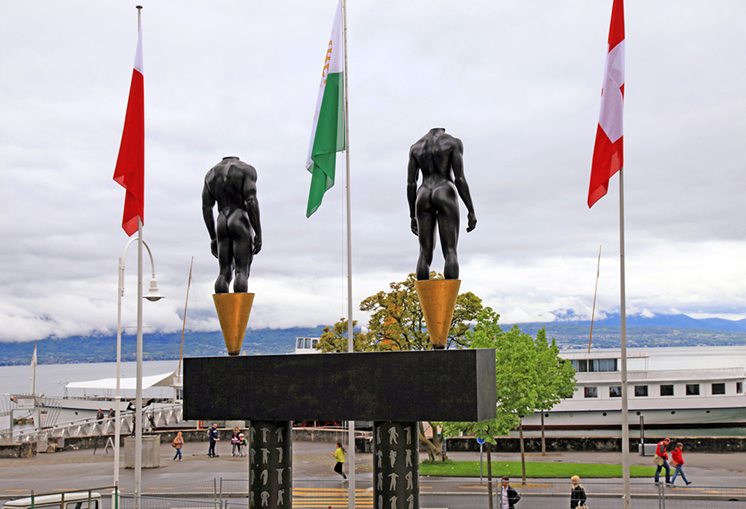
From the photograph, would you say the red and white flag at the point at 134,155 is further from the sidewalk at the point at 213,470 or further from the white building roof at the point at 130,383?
the white building roof at the point at 130,383

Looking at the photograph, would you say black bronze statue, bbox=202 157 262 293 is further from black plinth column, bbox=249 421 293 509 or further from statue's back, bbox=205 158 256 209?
black plinth column, bbox=249 421 293 509

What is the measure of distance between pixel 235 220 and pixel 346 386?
3.61 meters

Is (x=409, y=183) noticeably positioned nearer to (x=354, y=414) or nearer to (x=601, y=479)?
(x=354, y=414)

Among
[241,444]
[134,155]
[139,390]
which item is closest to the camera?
[139,390]

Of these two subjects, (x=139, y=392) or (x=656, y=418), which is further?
(x=656, y=418)

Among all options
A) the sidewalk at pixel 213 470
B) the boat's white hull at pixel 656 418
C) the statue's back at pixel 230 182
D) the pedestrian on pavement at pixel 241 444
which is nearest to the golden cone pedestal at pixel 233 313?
the statue's back at pixel 230 182

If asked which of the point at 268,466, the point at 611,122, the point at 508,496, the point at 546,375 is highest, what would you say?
the point at 611,122

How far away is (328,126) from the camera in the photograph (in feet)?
60.1

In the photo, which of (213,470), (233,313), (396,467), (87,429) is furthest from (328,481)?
(87,429)

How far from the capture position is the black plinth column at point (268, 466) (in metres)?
13.9

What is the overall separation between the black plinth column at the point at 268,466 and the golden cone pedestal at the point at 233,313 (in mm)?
1436

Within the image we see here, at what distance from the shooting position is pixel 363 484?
30.1 meters

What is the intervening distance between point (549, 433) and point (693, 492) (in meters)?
24.7

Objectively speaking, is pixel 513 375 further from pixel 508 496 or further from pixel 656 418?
pixel 656 418
